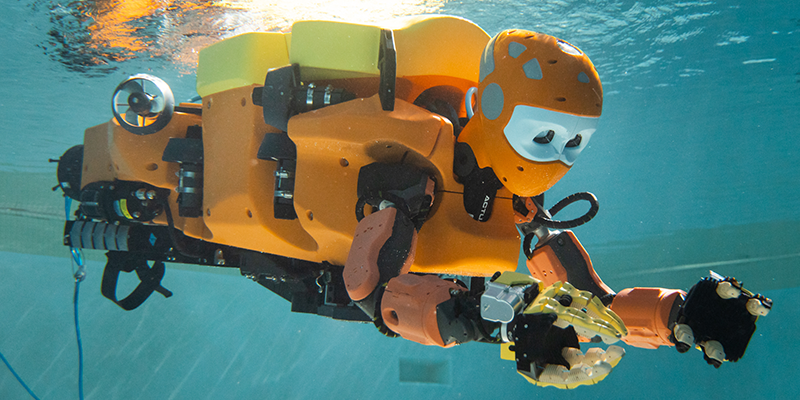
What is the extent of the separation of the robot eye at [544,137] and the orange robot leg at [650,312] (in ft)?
3.18

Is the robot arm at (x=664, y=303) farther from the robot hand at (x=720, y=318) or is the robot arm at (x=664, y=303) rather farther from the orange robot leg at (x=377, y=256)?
the orange robot leg at (x=377, y=256)

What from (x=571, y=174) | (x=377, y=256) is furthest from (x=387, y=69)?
(x=571, y=174)

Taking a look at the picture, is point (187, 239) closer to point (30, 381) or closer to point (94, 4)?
point (94, 4)

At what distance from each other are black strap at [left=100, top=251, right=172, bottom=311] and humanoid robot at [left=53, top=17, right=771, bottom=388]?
32cm

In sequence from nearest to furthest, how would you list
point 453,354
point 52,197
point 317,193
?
point 317,193
point 453,354
point 52,197

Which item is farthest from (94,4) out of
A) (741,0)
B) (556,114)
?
(741,0)

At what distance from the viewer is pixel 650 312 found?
2.17m

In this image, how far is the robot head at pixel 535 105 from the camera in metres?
1.96

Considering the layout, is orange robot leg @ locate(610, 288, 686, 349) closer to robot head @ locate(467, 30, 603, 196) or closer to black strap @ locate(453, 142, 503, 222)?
robot head @ locate(467, 30, 603, 196)

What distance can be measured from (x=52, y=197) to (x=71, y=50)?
13.3 metres

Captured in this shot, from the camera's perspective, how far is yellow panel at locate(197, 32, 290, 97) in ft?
9.18

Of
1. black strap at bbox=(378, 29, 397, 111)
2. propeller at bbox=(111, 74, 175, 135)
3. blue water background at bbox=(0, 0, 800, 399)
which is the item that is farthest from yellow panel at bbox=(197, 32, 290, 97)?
blue water background at bbox=(0, 0, 800, 399)

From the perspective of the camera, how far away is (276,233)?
9.47 ft

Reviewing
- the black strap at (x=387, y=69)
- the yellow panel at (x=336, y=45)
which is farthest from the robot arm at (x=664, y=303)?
the yellow panel at (x=336, y=45)
